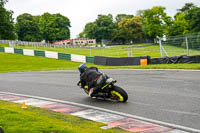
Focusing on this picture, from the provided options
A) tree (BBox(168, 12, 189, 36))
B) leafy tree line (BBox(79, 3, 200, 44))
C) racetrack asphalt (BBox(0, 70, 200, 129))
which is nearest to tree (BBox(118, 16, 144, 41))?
leafy tree line (BBox(79, 3, 200, 44))

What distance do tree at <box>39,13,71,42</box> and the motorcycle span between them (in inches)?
3398

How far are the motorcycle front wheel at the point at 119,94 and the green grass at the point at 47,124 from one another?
200 cm

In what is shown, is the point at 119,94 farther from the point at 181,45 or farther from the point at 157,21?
the point at 157,21

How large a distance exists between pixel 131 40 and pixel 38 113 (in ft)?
308

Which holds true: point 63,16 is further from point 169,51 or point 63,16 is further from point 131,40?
point 169,51

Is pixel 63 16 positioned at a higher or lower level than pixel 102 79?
higher

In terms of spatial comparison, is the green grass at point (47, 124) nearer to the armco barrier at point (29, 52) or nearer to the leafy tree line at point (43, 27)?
the armco barrier at point (29, 52)

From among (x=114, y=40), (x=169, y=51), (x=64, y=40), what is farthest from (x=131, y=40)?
(x=169, y=51)

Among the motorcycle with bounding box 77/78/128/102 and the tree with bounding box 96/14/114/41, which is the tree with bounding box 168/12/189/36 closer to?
the tree with bounding box 96/14/114/41

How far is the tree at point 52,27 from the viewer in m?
92.1

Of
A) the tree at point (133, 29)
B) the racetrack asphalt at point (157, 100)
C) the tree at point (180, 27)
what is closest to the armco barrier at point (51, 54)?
the racetrack asphalt at point (157, 100)

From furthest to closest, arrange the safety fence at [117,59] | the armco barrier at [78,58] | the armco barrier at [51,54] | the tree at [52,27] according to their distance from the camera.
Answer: the tree at [52,27], the armco barrier at [51,54], the armco barrier at [78,58], the safety fence at [117,59]

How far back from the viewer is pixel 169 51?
2245 cm

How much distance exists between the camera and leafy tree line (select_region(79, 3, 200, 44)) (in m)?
82.4
